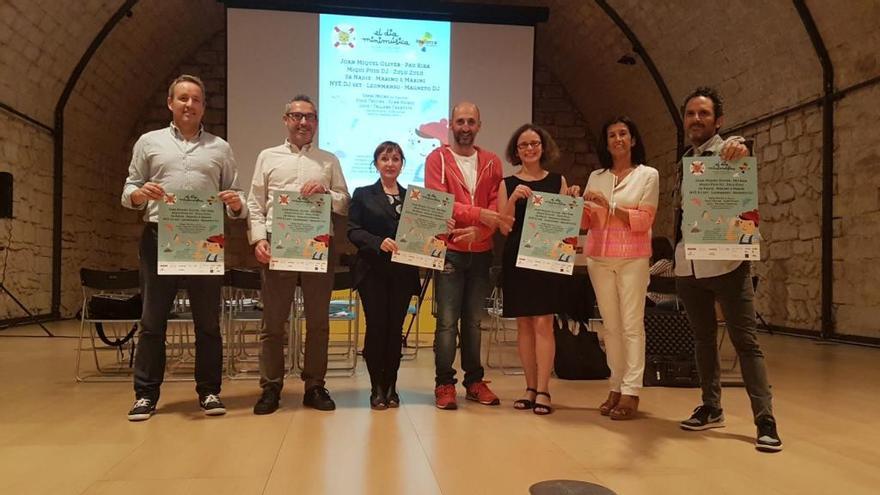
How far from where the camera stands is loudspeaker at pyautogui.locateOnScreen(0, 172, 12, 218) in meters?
5.88

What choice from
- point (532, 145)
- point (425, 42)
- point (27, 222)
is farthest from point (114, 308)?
point (425, 42)

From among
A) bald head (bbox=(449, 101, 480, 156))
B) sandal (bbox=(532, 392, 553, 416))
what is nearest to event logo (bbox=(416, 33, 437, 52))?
bald head (bbox=(449, 101, 480, 156))

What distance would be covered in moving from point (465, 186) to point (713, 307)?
1.29 meters

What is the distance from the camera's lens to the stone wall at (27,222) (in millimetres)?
6645

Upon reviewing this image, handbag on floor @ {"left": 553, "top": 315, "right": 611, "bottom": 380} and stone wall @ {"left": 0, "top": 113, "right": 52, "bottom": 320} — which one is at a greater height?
stone wall @ {"left": 0, "top": 113, "right": 52, "bottom": 320}

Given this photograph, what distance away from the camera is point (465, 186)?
9.77 ft

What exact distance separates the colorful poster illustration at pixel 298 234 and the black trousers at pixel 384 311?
29cm

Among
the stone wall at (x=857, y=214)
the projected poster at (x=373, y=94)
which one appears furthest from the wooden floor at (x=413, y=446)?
the projected poster at (x=373, y=94)

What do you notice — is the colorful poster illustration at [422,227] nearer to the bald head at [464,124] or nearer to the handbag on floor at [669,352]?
the bald head at [464,124]

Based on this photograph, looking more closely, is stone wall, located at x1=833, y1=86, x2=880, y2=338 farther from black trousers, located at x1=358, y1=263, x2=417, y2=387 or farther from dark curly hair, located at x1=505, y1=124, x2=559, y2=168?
black trousers, located at x1=358, y1=263, x2=417, y2=387

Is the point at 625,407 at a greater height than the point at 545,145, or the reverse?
the point at 545,145

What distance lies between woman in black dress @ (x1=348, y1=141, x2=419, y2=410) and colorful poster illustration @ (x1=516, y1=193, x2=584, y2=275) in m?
0.62

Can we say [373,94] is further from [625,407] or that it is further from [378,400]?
[625,407]

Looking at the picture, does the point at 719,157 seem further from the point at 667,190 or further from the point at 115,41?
the point at 115,41
